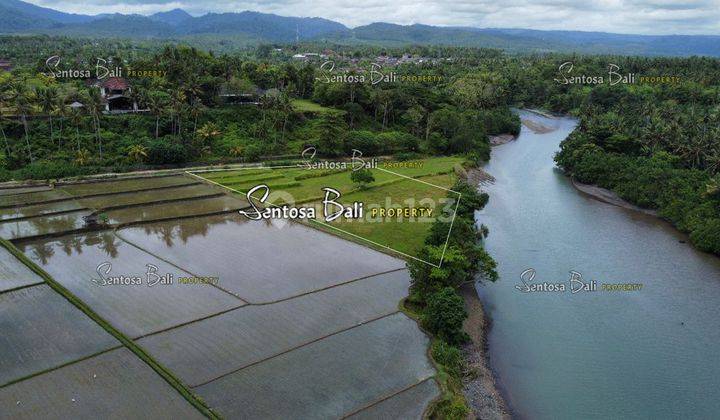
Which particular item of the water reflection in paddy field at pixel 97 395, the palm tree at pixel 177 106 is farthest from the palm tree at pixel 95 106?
the water reflection in paddy field at pixel 97 395

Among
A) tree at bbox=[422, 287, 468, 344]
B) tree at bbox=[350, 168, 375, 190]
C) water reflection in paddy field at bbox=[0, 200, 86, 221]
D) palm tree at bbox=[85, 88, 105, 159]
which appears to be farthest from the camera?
palm tree at bbox=[85, 88, 105, 159]

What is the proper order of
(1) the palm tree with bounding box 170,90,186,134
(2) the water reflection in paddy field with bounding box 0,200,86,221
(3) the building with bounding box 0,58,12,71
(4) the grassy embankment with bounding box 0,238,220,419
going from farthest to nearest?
1. (3) the building with bounding box 0,58,12,71
2. (1) the palm tree with bounding box 170,90,186,134
3. (2) the water reflection in paddy field with bounding box 0,200,86,221
4. (4) the grassy embankment with bounding box 0,238,220,419

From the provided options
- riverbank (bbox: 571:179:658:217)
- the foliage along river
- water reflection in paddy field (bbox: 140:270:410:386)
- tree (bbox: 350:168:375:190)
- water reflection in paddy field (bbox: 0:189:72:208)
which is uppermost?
tree (bbox: 350:168:375:190)

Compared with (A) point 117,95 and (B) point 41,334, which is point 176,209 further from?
(A) point 117,95

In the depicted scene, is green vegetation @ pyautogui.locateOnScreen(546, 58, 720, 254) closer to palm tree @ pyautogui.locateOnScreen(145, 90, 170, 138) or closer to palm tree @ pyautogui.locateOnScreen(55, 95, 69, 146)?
palm tree @ pyautogui.locateOnScreen(145, 90, 170, 138)

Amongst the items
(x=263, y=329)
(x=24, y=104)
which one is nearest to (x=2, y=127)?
(x=24, y=104)

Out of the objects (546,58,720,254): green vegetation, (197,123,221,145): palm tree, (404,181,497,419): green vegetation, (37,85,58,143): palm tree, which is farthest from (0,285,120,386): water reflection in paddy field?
(546,58,720,254): green vegetation

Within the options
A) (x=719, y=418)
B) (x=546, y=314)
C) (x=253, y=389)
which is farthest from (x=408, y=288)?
(x=719, y=418)
